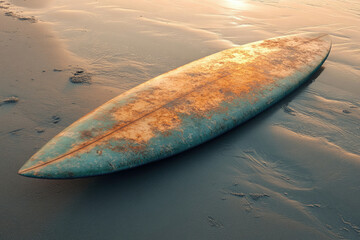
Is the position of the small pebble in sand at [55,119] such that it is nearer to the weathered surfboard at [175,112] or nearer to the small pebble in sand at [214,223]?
the weathered surfboard at [175,112]

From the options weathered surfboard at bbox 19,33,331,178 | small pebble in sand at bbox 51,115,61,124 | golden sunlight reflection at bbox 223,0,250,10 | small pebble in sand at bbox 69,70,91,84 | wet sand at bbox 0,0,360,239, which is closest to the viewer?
wet sand at bbox 0,0,360,239

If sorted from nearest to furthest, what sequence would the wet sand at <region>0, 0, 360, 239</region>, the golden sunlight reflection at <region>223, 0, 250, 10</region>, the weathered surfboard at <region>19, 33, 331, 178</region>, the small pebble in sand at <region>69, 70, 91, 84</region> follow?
the wet sand at <region>0, 0, 360, 239</region> < the weathered surfboard at <region>19, 33, 331, 178</region> < the small pebble in sand at <region>69, 70, 91, 84</region> < the golden sunlight reflection at <region>223, 0, 250, 10</region>

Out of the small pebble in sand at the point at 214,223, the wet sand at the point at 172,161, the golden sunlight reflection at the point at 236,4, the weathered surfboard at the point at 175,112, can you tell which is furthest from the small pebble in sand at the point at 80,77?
the golden sunlight reflection at the point at 236,4

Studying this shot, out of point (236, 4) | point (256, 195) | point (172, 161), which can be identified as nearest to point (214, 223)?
point (256, 195)

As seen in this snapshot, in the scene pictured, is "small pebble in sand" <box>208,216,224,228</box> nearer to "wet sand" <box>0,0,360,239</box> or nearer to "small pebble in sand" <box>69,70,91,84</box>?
"wet sand" <box>0,0,360,239</box>

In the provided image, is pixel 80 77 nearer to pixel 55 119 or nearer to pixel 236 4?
pixel 55 119

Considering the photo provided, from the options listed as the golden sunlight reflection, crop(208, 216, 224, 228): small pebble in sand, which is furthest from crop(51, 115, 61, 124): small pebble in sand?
the golden sunlight reflection
